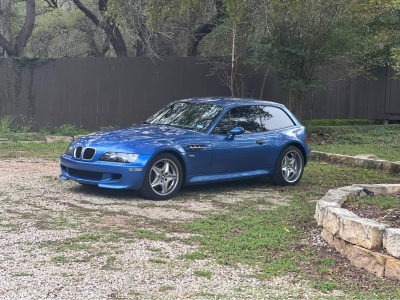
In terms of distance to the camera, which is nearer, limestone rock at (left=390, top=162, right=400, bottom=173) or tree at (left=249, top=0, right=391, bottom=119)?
limestone rock at (left=390, top=162, right=400, bottom=173)

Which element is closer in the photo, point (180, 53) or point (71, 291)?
point (71, 291)

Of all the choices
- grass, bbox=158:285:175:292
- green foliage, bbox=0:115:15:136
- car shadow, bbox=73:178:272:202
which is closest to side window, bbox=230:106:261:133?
car shadow, bbox=73:178:272:202

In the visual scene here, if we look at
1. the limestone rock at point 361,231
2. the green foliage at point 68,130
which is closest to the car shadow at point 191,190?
the limestone rock at point 361,231

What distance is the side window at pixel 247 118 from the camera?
28.3 feet

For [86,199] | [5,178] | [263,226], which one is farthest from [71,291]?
[5,178]

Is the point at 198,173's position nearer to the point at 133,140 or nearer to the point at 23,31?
the point at 133,140

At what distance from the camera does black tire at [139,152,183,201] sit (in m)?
7.38

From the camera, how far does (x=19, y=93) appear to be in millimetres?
16641

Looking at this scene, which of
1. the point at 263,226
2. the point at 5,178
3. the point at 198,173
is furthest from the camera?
the point at 5,178

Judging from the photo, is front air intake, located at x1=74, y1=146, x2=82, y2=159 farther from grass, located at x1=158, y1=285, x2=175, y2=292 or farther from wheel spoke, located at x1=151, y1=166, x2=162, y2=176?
grass, located at x1=158, y1=285, x2=175, y2=292

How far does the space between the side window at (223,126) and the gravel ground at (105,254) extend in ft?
3.70

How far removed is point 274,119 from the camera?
30.1ft

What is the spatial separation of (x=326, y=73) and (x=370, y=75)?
2711mm

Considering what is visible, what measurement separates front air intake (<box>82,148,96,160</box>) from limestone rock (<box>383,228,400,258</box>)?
13.7 ft
